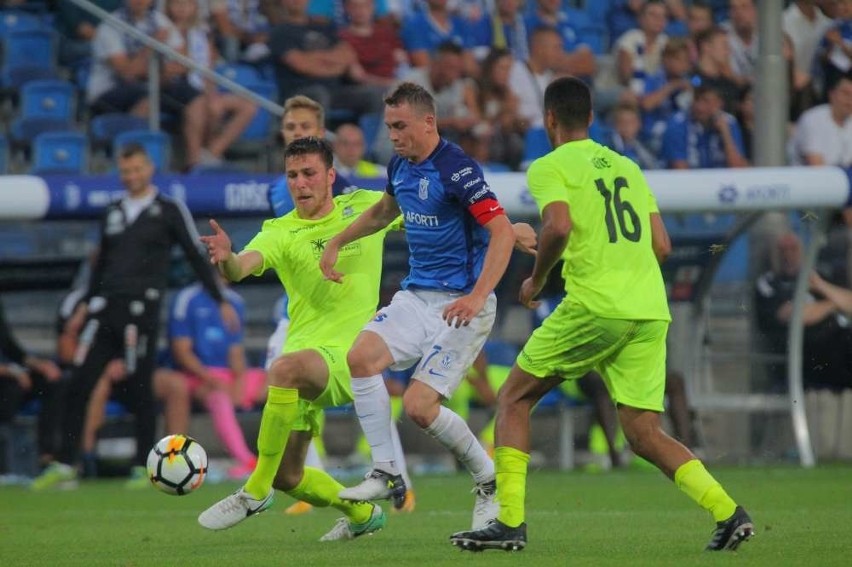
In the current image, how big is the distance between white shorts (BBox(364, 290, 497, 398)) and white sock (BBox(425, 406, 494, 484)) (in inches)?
5.0

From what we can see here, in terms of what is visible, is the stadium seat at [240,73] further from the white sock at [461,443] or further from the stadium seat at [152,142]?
the white sock at [461,443]

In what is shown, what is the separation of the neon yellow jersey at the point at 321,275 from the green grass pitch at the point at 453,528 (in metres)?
1.00

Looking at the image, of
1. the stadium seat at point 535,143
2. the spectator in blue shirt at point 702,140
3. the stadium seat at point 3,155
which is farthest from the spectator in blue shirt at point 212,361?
the spectator in blue shirt at point 702,140

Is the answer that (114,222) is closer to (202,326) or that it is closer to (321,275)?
(202,326)

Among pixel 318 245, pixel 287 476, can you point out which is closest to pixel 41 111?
pixel 318 245

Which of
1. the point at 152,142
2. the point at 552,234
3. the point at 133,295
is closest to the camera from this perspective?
the point at 552,234

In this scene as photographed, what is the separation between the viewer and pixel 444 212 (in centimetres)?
740

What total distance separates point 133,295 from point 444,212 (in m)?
5.50

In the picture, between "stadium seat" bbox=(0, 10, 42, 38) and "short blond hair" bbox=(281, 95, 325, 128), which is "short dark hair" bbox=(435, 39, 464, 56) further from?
"short blond hair" bbox=(281, 95, 325, 128)

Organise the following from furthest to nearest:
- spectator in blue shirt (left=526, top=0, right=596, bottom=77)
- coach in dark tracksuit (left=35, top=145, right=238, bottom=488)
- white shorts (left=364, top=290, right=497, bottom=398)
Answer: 1. spectator in blue shirt (left=526, top=0, right=596, bottom=77)
2. coach in dark tracksuit (left=35, top=145, right=238, bottom=488)
3. white shorts (left=364, top=290, right=497, bottom=398)

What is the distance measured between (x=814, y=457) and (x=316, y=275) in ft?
22.6

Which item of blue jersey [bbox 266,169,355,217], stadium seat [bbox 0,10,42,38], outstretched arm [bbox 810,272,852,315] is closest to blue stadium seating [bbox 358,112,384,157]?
stadium seat [bbox 0,10,42,38]

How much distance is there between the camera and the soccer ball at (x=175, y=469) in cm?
784

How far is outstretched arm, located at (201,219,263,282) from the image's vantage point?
700 centimetres
